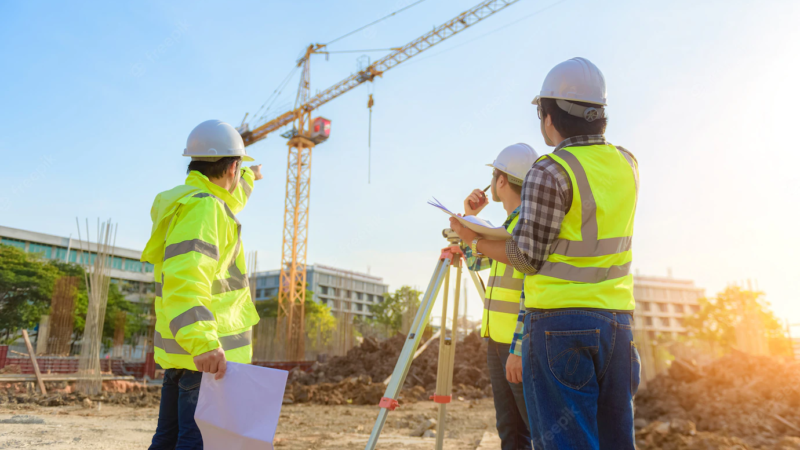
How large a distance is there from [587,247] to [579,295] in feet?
0.48

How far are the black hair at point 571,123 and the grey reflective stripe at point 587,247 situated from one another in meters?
0.37

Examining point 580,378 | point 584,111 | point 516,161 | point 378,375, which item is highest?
point 516,161

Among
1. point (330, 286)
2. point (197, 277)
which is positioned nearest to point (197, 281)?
point (197, 277)

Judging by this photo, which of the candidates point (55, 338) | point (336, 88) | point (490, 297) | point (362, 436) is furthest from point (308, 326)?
point (490, 297)

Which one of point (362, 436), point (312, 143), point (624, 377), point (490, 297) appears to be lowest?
point (362, 436)

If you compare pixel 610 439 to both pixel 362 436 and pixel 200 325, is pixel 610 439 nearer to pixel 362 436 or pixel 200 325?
pixel 200 325

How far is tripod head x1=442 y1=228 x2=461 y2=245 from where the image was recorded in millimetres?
2828

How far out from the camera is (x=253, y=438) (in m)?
1.59

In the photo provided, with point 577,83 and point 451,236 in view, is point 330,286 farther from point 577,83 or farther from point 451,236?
point 577,83

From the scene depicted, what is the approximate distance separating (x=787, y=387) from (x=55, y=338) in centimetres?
2018

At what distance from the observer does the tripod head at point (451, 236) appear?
111 inches

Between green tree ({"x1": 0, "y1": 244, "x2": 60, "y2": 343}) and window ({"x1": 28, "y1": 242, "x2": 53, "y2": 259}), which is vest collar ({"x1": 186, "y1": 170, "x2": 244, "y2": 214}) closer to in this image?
green tree ({"x1": 0, "y1": 244, "x2": 60, "y2": 343})

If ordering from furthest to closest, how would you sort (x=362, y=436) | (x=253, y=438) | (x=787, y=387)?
1. (x=787, y=387)
2. (x=362, y=436)
3. (x=253, y=438)

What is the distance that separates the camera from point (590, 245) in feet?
4.66
